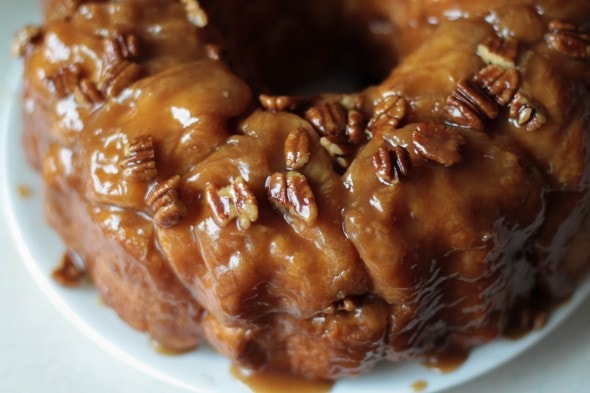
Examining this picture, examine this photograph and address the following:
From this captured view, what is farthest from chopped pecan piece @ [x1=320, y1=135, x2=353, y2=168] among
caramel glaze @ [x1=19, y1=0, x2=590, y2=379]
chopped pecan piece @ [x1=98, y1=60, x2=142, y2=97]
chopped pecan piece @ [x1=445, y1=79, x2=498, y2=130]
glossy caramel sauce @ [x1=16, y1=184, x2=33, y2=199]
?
glossy caramel sauce @ [x1=16, y1=184, x2=33, y2=199]

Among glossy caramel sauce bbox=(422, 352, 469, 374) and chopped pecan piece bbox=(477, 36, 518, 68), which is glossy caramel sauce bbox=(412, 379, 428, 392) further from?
chopped pecan piece bbox=(477, 36, 518, 68)

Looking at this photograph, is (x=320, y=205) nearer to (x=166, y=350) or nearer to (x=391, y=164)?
(x=391, y=164)

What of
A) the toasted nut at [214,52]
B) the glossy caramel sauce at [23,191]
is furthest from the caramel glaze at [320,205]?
the glossy caramel sauce at [23,191]

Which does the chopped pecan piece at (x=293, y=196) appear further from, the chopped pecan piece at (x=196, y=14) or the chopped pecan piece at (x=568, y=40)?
the chopped pecan piece at (x=568, y=40)

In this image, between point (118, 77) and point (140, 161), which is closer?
point (140, 161)

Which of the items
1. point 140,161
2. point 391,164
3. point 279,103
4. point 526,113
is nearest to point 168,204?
point 140,161
